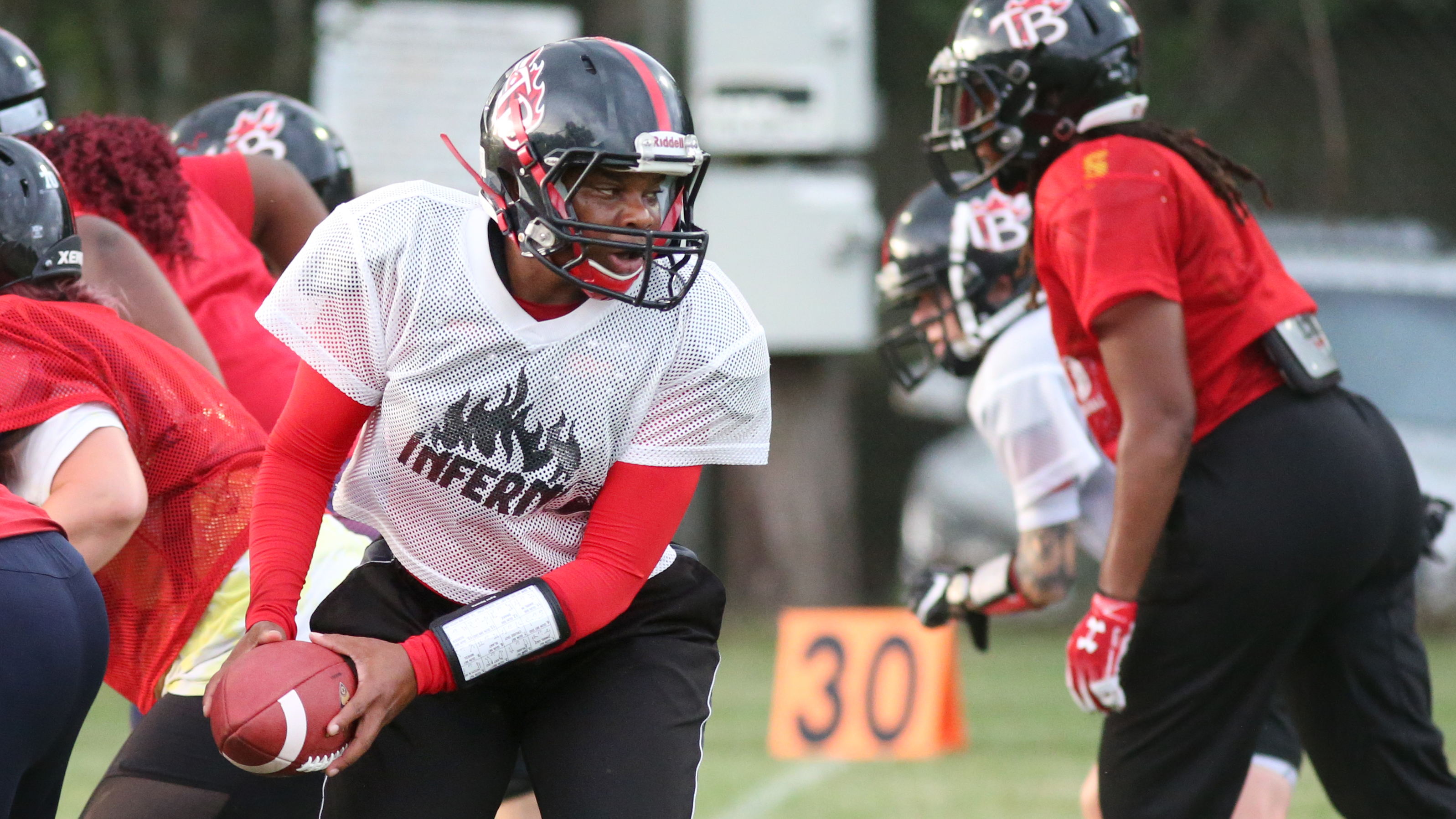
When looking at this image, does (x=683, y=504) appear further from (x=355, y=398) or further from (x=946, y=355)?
(x=946, y=355)

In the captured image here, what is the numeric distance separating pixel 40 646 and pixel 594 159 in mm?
1129

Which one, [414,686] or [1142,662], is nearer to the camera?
[414,686]

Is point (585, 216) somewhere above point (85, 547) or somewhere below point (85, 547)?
above

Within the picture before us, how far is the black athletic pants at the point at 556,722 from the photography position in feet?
9.51

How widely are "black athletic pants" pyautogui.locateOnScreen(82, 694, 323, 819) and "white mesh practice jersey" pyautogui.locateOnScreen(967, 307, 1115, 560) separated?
6.16 feet

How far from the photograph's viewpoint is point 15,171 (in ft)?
10.8

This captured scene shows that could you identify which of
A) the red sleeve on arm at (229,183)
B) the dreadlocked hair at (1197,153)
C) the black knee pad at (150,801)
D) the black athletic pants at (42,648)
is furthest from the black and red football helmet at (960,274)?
the black athletic pants at (42,648)

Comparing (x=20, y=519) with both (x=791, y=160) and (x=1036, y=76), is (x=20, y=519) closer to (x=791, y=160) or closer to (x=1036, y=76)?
(x=1036, y=76)

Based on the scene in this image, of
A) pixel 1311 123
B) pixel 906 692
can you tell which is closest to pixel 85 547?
pixel 906 692

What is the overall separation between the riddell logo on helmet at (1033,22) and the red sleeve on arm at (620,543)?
1369 mm

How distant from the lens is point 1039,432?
4.25 metres

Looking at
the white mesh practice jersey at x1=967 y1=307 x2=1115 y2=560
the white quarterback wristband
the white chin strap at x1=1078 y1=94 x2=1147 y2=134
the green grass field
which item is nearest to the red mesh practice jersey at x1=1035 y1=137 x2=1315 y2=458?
the white chin strap at x1=1078 y1=94 x2=1147 y2=134

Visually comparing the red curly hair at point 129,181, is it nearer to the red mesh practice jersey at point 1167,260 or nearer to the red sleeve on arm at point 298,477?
the red sleeve on arm at point 298,477

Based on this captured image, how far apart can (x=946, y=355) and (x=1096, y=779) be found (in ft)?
4.64
